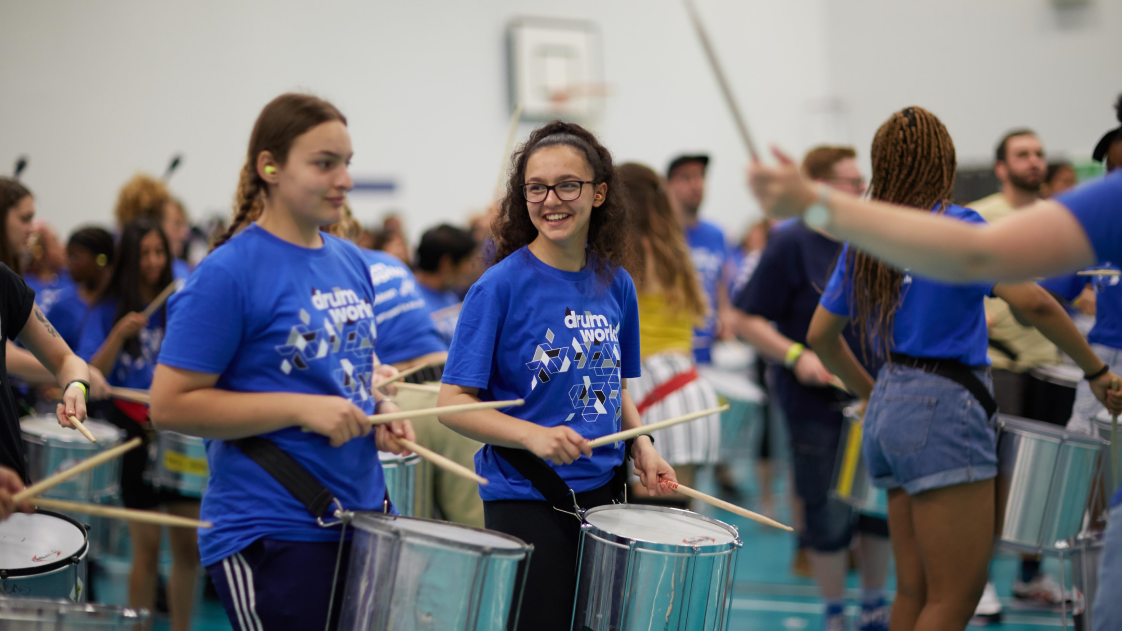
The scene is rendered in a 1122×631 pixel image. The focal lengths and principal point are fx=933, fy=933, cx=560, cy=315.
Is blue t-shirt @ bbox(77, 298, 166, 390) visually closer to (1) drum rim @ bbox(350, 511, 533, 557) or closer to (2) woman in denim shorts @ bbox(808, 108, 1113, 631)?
(1) drum rim @ bbox(350, 511, 533, 557)

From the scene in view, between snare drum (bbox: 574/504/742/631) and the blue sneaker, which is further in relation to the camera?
the blue sneaker

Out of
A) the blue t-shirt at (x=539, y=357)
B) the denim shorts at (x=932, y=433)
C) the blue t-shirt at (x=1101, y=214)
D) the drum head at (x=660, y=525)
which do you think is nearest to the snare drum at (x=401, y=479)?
the blue t-shirt at (x=539, y=357)

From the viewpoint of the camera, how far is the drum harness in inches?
64.2

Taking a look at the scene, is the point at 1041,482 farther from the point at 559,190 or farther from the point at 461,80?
the point at 461,80

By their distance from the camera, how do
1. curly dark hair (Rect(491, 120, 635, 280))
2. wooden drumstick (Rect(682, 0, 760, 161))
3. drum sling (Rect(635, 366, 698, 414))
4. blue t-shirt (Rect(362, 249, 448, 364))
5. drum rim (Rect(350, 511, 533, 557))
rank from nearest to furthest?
wooden drumstick (Rect(682, 0, 760, 161)) < drum rim (Rect(350, 511, 533, 557)) < curly dark hair (Rect(491, 120, 635, 280)) < blue t-shirt (Rect(362, 249, 448, 364)) < drum sling (Rect(635, 366, 698, 414))

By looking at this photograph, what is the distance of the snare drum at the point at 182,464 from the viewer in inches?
128

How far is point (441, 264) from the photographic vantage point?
4.15 metres

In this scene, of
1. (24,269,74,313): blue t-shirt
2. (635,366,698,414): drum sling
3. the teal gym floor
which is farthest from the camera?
(24,269,74,313): blue t-shirt

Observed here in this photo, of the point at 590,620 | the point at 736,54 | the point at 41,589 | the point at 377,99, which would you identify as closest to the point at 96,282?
the point at 41,589

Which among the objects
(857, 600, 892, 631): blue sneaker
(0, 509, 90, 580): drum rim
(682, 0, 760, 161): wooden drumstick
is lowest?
(857, 600, 892, 631): blue sneaker

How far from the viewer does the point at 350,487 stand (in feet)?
5.69

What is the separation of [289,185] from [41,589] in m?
0.95

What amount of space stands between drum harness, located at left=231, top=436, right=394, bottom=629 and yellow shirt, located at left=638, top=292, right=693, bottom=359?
1.72 m

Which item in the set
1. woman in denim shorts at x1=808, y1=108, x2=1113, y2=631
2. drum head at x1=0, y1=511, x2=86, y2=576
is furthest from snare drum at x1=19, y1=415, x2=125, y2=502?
woman in denim shorts at x1=808, y1=108, x2=1113, y2=631
